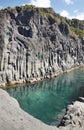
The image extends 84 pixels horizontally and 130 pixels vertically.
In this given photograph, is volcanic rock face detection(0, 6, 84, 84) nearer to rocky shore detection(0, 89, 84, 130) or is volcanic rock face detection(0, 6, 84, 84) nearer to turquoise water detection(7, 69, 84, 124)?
turquoise water detection(7, 69, 84, 124)

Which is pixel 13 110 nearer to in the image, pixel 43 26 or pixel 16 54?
pixel 16 54

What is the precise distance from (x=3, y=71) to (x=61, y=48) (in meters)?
56.8

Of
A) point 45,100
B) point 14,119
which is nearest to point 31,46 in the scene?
point 45,100

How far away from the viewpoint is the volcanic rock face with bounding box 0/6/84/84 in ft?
340

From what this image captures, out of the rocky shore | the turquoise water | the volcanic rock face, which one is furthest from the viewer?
the volcanic rock face

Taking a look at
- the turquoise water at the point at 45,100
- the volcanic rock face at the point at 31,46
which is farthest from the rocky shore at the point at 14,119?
the volcanic rock face at the point at 31,46

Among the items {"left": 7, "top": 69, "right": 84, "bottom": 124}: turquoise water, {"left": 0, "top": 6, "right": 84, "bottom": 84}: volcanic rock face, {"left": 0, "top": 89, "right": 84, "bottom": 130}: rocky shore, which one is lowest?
{"left": 7, "top": 69, "right": 84, "bottom": 124}: turquoise water

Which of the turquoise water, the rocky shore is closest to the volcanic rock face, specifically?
the turquoise water

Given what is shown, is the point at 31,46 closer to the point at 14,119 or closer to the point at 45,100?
the point at 45,100

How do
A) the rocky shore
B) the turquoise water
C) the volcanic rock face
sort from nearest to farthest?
the rocky shore → the turquoise water → the volcanic rock face

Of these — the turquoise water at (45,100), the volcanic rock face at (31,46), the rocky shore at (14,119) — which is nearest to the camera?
the rocky shore at (14,119)

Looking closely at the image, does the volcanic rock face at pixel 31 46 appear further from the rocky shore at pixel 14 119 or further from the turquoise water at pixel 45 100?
the rocky shore at pixel 14 119

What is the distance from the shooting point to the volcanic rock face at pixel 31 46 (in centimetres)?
10369

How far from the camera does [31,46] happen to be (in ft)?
388
